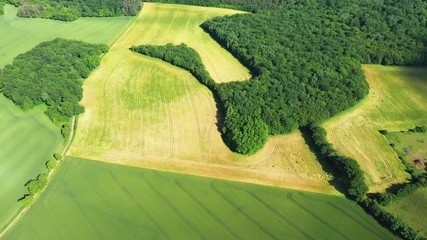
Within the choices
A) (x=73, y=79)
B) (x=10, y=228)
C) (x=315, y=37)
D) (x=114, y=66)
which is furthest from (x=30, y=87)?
(x=315, y=37)

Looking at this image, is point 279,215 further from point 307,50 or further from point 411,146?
point 307,50

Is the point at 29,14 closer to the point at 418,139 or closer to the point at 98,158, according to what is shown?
the point at 98,158

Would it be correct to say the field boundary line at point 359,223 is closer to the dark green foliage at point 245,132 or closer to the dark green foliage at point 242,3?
the dark green foliage at point 245,132

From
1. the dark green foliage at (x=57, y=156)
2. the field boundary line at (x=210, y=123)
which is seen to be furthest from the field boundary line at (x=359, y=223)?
the dark green foliage at (x=57, y=156)

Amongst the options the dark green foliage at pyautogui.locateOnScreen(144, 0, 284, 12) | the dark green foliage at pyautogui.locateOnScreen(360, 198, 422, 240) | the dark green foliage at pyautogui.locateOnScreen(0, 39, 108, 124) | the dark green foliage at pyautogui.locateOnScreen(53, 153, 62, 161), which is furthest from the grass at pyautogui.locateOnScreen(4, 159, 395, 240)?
the dark green foliage at pyautogui.locateOnScreen(144, 0, 284, 12)

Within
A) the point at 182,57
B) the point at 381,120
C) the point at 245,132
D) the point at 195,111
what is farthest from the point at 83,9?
the point at 381,120
